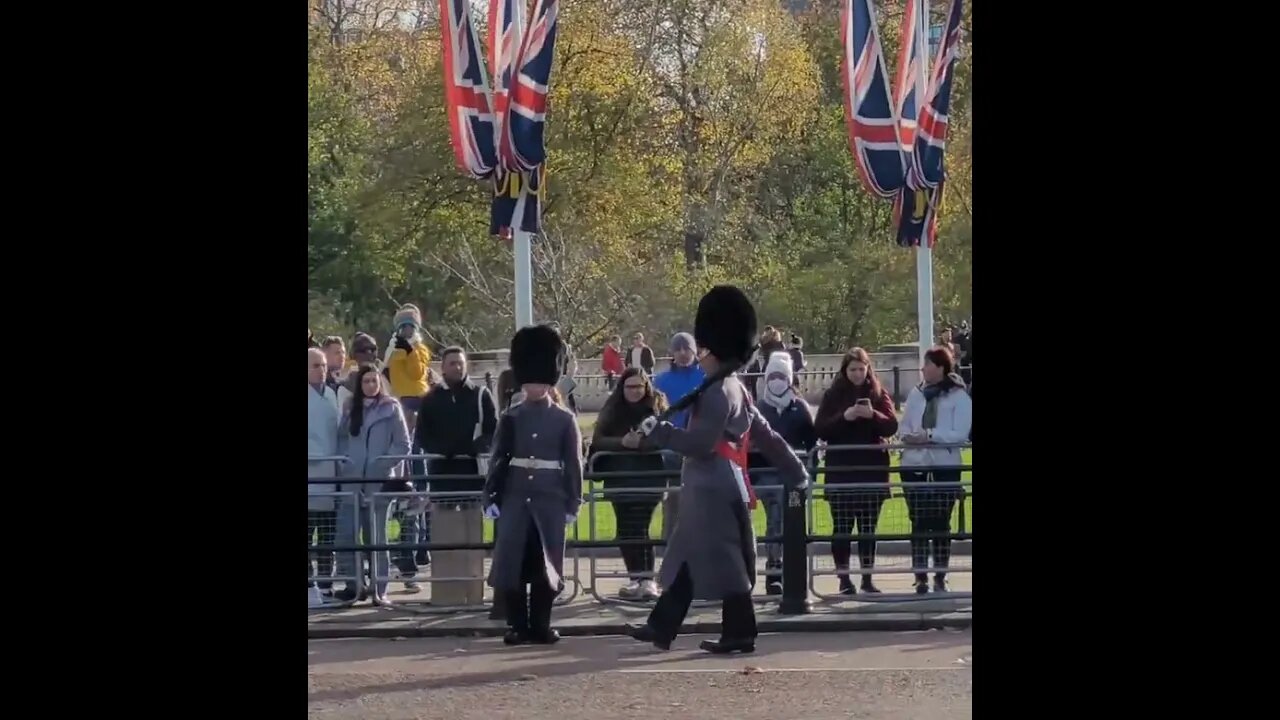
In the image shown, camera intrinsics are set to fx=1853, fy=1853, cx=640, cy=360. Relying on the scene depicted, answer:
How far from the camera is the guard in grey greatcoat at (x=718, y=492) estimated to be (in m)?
9.20

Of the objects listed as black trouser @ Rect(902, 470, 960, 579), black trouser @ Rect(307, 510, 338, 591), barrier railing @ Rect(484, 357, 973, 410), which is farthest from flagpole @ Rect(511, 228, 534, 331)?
barrier railing @ Rect(484, 357, 973, 410)

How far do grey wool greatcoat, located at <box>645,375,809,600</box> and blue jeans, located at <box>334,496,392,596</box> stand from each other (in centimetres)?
234

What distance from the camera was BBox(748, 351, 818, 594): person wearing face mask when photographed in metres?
11.2

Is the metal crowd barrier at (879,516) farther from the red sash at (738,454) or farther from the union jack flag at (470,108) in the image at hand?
the union jack flag at (470,108)

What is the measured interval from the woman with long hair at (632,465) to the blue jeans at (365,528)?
1.33 meters

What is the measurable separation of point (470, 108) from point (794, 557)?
3833 millimetres

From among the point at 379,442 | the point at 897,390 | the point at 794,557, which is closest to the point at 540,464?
the point at 794,557

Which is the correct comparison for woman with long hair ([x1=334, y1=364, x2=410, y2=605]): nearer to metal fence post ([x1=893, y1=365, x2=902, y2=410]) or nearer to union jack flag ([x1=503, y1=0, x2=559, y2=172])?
union jack flag ([x1=503, y1=0, x2=559, y2=172])

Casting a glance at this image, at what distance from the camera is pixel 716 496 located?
30.4 ft

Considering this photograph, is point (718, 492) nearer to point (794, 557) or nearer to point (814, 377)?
point (794, 557)

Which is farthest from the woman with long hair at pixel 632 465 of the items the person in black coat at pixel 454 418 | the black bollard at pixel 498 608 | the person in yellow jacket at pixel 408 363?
the person in yellow jacket at pixel 408 363
